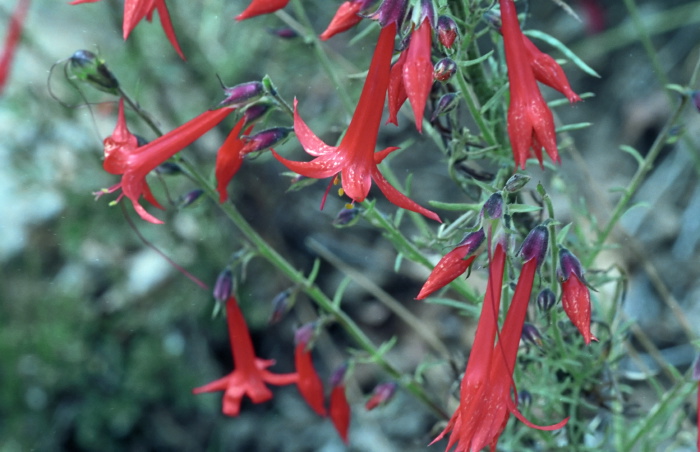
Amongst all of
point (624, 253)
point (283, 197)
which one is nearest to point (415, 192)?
point (283, 197)

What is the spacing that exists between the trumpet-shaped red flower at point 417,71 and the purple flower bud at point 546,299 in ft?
1.21

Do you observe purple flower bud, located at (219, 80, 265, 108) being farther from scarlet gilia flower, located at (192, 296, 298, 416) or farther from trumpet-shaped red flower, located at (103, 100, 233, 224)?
scarlet gilia flower, located at (192, 296, 298, 416)

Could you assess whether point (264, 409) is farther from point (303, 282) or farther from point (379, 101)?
point (379, 101)

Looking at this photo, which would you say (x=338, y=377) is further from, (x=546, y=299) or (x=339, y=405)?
(x=546, y=299)

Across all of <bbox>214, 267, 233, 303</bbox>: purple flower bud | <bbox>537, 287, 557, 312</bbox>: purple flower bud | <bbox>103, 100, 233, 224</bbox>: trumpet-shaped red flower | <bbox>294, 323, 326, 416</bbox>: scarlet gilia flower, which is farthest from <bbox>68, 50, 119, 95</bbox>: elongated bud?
<bbox>537, 287, 557, 312</bbox>: purple flower bud

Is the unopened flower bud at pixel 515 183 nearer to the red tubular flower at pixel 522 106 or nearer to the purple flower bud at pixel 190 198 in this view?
the red tubular flower at pixel 522 106

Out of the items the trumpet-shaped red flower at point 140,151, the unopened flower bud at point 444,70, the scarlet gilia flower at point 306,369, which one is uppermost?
the unopened flower bud at point 444,70

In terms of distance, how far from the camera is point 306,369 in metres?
2.00

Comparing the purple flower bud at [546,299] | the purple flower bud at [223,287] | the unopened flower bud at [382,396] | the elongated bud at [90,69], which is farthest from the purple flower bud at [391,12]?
the unopened flower bud at [382,396]

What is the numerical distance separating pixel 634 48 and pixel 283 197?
6.62 feet

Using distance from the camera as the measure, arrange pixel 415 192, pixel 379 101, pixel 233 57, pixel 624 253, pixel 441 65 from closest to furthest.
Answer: pixel 441 65
pixel 379 101
pixel 624 253
pixel 233 57
pixel 415 192

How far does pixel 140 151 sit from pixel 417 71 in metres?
0.61

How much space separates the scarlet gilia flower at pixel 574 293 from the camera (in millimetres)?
1182

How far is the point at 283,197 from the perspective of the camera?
3.88m
